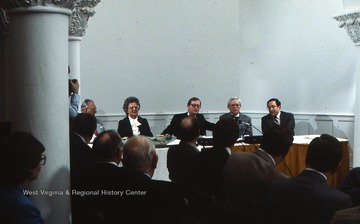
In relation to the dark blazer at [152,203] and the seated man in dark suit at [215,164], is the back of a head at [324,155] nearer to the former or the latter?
the dark blazer at [152,203]

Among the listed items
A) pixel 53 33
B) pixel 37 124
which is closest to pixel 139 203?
pixel 37 124

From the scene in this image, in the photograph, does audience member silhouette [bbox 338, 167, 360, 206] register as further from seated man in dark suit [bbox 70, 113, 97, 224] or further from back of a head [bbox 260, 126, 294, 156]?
seated man in dark suit [bbox 70, 113, 97, 224]

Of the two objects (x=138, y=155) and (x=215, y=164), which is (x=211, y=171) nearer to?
(x=215, y=164)

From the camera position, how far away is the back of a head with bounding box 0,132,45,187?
228 cm

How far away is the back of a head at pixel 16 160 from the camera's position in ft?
7.49

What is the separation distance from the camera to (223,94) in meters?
10.5

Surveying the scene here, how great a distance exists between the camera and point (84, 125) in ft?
12.1

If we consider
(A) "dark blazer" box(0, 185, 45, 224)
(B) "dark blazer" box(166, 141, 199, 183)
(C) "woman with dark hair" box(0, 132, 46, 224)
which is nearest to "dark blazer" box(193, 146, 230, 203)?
(B) "dark blazer" box(166, 141, 199, 183)

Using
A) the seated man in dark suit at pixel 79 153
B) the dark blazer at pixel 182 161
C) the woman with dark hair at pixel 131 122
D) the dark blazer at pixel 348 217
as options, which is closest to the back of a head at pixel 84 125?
the seated man in dark suit at pixel 79 153

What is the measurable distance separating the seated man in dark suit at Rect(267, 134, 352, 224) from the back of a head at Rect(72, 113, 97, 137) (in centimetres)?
157

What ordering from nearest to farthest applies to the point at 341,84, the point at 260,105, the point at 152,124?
the point at 341,84, the point at 152,124, the point at 260,105

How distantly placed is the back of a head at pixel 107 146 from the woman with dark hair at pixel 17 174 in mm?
691

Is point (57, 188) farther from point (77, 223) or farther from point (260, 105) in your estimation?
point (260, 105)

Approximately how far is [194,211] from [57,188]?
0.99 metres
